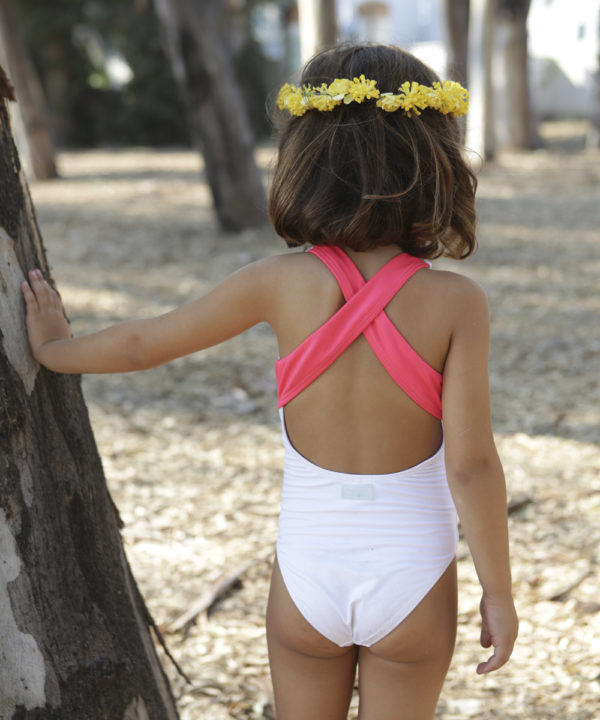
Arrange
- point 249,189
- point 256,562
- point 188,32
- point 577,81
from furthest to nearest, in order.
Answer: point 577,81
point 249,189
point 188,32
point 256,562

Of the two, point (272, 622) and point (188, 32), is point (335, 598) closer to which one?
point (272, 622)

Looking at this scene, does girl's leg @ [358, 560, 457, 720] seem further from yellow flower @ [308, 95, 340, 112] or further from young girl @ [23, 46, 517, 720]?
yellow flower @ [308, 95, 340, 112]

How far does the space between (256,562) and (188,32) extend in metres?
5.61

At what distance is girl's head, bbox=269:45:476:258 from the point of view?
4.66ft

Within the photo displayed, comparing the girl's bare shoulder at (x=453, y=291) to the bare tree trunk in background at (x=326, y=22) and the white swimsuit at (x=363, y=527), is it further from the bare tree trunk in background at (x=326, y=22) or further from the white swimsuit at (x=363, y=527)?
the bare tree trunk in background at (x=326, y=22)

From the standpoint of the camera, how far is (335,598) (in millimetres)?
1492

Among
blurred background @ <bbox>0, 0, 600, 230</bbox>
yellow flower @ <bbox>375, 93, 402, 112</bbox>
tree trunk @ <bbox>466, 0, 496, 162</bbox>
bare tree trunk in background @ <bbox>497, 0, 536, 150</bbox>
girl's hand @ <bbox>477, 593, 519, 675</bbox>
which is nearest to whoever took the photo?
yellow flower @ <bbox>375, 93, 402, 112</bbox>

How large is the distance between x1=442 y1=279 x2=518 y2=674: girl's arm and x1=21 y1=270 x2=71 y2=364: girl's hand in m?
0.74

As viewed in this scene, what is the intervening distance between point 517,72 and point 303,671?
1420 cm

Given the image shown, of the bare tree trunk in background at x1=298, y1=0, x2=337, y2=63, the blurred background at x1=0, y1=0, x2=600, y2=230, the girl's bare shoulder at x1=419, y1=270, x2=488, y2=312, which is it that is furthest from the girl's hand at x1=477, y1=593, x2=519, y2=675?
the bare tree trunk in background at x1=298, y1=0, x2=337, y2=63

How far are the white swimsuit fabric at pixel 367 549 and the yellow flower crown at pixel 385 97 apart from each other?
605 mm

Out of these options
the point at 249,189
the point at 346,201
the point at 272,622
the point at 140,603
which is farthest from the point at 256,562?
the point at 249,189

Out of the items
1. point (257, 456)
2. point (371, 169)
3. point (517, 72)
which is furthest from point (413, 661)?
point (517, 72)

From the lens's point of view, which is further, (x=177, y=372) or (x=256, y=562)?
(x=177, y=372)
